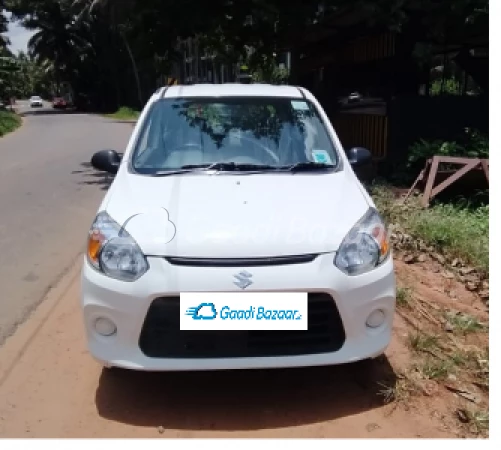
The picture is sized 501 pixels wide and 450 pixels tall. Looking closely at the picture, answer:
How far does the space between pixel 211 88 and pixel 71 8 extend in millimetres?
48070

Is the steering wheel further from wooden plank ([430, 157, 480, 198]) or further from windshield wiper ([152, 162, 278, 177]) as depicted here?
wooden plank ([430, 157, 480, 198])

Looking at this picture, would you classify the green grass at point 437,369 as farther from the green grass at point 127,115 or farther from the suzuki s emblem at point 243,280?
the green grass at point 127,115

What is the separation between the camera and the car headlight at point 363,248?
3.24m

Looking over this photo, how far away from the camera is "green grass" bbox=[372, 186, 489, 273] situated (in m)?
5.71

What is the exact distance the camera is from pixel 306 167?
414 centimetres

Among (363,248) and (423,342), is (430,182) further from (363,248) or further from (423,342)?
(363,248)

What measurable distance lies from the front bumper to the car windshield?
110 centimetres

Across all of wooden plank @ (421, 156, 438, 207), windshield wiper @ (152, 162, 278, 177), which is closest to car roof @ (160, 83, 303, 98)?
windshield wiper @ (152, 162, 278, 177)

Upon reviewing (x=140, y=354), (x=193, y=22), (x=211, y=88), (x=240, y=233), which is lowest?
(x=140, y=354)

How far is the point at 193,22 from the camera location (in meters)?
10.4

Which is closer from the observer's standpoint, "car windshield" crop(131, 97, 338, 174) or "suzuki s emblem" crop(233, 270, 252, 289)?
"suzuki s emblem" crop(233, 270, 252, 289)
